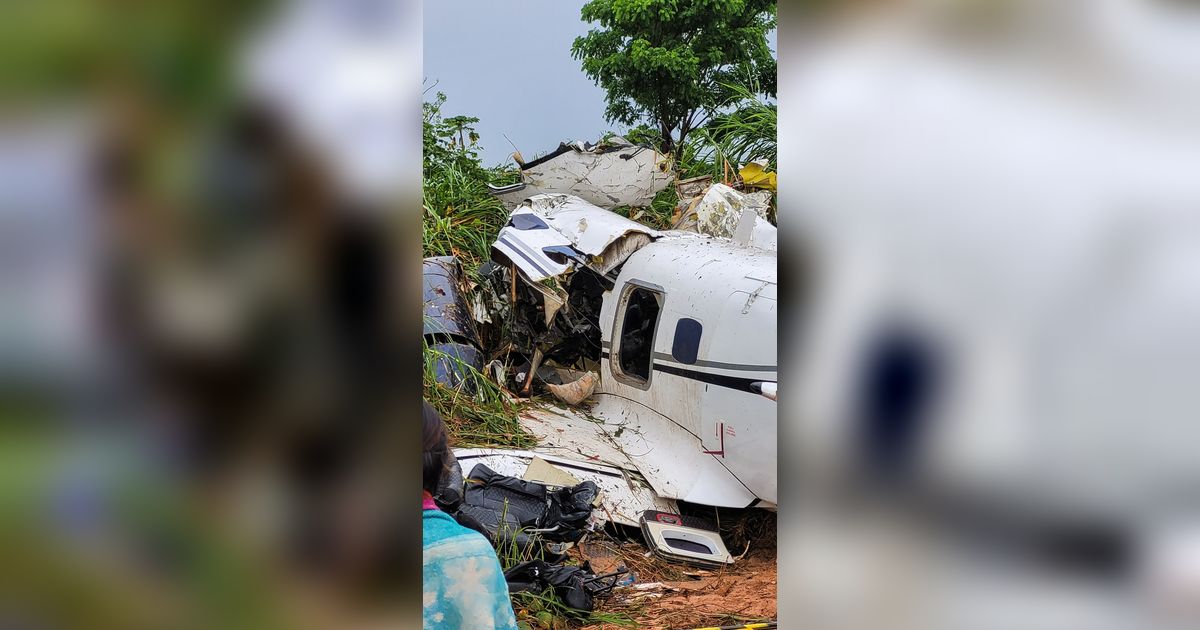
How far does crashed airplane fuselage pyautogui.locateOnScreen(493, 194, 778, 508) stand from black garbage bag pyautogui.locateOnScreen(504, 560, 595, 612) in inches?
55.9

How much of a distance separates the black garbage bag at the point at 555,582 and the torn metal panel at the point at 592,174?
7.75 m

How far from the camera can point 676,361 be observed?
8.26 metres

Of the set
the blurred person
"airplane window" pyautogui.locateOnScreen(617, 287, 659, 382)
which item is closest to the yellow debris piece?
"airplane window" pyautogui.locateOnScreen(617, 287, 659, 382)

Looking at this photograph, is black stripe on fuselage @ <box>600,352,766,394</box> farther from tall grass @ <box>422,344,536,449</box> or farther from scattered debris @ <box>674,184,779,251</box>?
scattered debris @ <box>674,184,779,251</box>

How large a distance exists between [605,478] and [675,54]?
16.2m

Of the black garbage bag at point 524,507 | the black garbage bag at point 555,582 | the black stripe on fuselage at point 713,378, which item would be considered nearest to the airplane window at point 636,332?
the black stripe on fuselage at point 713,378

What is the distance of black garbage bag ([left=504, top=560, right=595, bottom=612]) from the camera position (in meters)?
6.86

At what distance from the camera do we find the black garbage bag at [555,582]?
686cm

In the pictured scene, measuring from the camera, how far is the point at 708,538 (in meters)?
8.16
